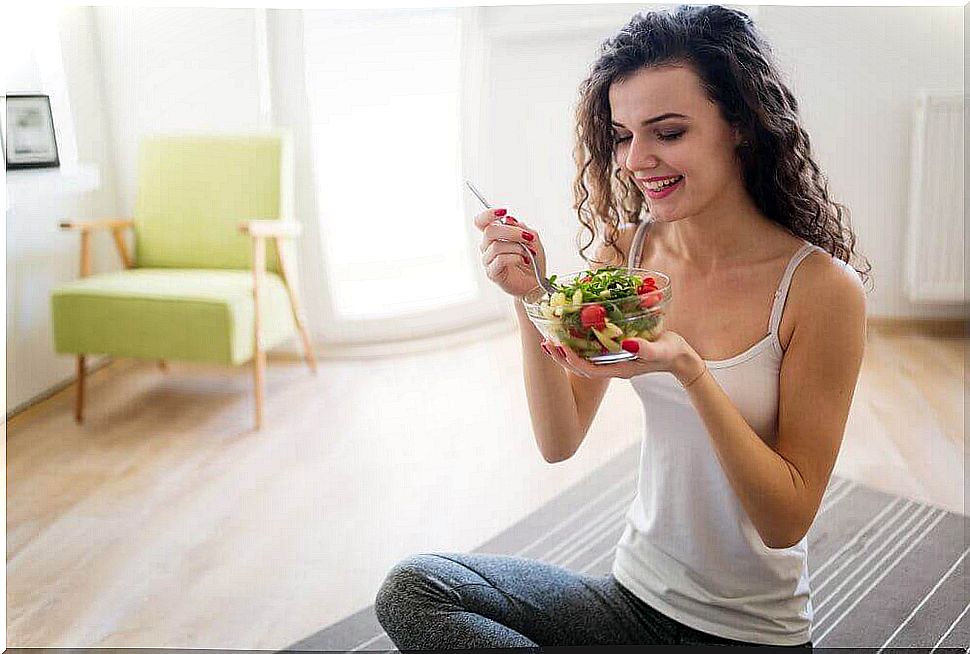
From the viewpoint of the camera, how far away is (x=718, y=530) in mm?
1163

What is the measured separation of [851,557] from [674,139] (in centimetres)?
114

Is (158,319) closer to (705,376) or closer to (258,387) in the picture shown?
(258,387)

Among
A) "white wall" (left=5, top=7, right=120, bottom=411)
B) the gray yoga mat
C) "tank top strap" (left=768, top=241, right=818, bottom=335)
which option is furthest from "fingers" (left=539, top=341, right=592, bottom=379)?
"white wall" (left=5, top=7, right=120, bottom=411)

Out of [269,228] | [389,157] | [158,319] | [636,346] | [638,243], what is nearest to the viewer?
Result: [636,346]

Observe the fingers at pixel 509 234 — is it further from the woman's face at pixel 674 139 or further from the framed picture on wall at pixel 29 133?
the framed picture on wall at pixel 29 133

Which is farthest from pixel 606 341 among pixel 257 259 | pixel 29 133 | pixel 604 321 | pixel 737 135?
pixel 29 133

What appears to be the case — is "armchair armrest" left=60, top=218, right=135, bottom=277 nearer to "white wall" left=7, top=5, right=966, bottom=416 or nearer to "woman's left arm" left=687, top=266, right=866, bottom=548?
"white wall" left=7, top=5, right=966, bottom=416

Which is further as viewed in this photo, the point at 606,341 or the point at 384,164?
the point at 384,164

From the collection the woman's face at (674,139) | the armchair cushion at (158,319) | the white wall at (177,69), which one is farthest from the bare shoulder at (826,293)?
the white wall at (177,69)

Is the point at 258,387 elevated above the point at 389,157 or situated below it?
below

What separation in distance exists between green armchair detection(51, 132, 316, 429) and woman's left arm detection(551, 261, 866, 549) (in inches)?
70.2

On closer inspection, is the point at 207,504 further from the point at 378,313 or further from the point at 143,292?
the point at 378,313

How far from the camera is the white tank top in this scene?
1121 mm

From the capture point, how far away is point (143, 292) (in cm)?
265
